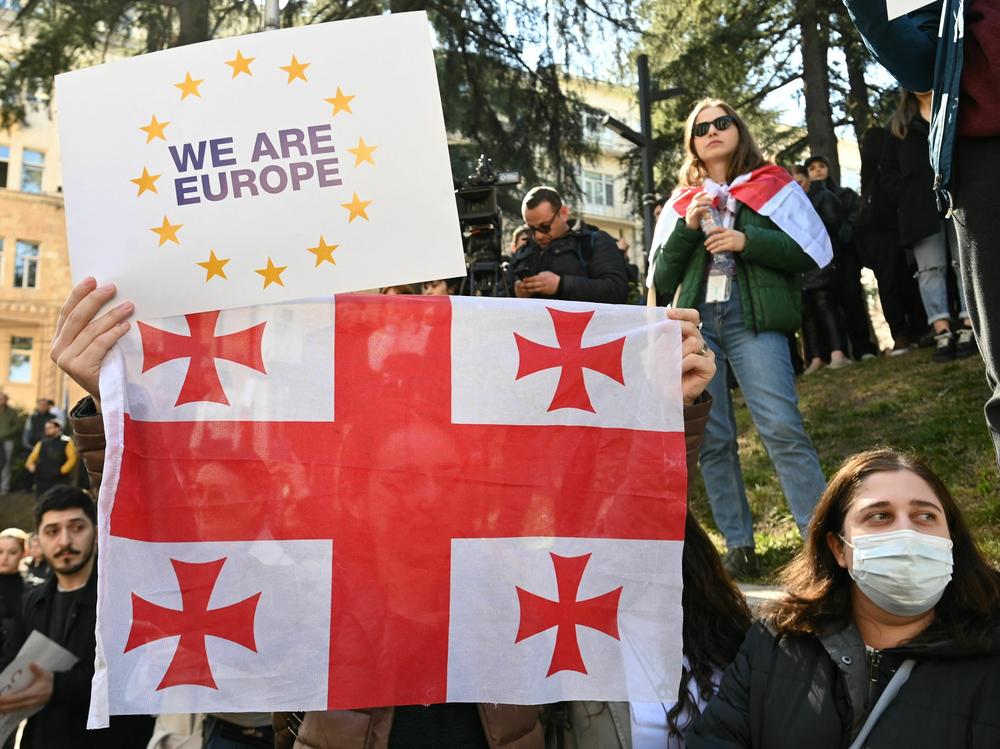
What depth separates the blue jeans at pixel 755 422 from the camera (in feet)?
13.8

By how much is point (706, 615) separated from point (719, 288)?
187 cm

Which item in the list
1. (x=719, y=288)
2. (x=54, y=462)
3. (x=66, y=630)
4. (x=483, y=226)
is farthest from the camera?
(x=54, y=462)

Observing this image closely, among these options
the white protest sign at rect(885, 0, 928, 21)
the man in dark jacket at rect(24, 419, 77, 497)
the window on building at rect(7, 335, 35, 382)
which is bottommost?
the man in dark jacket at rect(24, 419, 77, 497)

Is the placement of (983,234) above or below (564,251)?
below

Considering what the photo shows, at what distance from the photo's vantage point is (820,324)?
30.3 ft

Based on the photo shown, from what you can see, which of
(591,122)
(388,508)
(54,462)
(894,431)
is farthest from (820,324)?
(54,462)

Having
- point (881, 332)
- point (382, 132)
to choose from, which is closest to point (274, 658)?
point (382, 132)

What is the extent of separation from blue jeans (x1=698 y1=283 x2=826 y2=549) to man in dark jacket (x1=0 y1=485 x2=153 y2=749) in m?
2.46

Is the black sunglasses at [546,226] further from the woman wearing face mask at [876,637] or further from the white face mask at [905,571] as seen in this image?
the white face mask at [905,571]

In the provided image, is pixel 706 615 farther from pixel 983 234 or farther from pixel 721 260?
pixel 721 260

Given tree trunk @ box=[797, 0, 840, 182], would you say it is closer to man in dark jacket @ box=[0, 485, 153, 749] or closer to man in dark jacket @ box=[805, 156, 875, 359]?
man in dark jacket @ box=[805, 156, 875, 359]

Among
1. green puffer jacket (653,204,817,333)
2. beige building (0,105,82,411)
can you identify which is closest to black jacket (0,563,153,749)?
green puffer jacket (653,204,817,333)

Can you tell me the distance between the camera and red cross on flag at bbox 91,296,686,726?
2.21 m

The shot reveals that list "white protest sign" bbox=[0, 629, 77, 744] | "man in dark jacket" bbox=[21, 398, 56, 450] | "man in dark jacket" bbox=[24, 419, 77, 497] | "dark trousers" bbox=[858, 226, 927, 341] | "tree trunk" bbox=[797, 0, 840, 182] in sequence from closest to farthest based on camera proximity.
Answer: "white protest sign" bbox=[0, 629, 77, 744] → "dark trousers" bbox=[858, 226, 927, 341] → "tree trunk" bbox=[797, 0, 840, 182] → "man in dark jacket" bbox=[24, 419, 77, 497] → "man in dark jacket" bbox=[21, 398, 56, 450]
